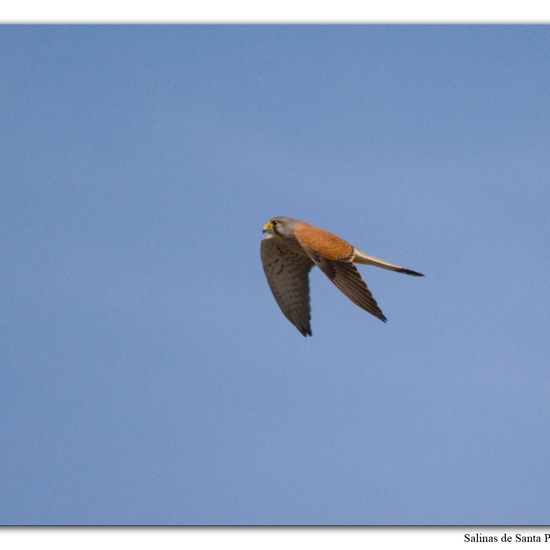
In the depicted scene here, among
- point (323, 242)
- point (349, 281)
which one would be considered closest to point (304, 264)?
point (323, 242)

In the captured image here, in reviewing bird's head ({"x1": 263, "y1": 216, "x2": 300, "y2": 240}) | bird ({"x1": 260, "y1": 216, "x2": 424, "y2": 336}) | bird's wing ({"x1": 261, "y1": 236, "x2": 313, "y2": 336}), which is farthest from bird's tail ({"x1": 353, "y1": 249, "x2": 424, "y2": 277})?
bird's wing ({"x1": 261, "y1": 236, "x2": 313, "y2": 336})

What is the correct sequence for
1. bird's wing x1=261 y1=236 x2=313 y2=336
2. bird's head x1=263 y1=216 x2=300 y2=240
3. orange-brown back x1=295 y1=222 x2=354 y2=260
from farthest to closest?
bird's wing x1=261 y1=236 x2=313 y2=336
bird's head x1=263 y1=216 x2=300 y2=240
orange-brown back x1=295 y1=222 x2=354 y2=260

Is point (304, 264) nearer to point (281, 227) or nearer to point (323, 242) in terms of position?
point (281, 227)

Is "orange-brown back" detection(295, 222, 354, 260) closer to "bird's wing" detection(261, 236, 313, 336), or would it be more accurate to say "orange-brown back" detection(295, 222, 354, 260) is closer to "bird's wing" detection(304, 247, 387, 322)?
"bird's wing" detection(304, 247, 387, 322)

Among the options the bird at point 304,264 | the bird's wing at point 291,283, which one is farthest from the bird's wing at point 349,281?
the bird's wing at point 291,283

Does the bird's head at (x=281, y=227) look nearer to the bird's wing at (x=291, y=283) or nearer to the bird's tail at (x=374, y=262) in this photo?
the bird's wing at (x=291, y=283)
